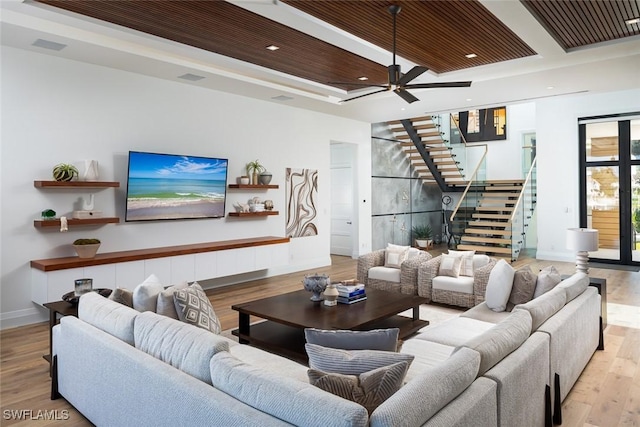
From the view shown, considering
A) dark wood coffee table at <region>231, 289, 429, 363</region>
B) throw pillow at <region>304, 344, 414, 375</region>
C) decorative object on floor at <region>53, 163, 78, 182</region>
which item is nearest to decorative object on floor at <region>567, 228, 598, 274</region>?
dark wood coffee table at <region>231, 289, 429, 363</region>

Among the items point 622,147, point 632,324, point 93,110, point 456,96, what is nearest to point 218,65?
point 93,110

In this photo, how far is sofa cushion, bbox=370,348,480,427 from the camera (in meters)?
1.47

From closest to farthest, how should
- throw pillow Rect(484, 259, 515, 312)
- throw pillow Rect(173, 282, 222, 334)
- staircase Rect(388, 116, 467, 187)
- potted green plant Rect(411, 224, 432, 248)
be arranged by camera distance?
throw pillow Rect(173, 282, 222, 334), throw pillow Rect(484, 259, 515, 312), staircase Rect(388, 116, 467, 187), potted green plant Rect(411, 224, 432, 248)

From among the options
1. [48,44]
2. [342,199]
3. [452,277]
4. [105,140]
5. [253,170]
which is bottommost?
[452,277]

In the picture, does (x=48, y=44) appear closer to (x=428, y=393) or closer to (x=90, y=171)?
(x=90, y=171)

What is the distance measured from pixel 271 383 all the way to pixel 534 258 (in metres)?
8.91

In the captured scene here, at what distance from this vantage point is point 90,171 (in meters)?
5.07

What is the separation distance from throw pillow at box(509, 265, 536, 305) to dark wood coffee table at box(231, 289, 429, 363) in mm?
837

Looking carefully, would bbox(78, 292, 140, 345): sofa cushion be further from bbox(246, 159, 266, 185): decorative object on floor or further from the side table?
bbox(246, 159, 266, 185): decorative object on floor

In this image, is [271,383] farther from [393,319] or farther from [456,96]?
[456,96]

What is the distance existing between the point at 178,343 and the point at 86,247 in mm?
3280

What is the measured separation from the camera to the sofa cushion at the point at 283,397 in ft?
4.68

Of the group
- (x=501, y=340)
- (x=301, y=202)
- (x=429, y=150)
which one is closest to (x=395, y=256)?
(x=301, y=202)

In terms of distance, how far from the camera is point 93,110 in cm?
523
